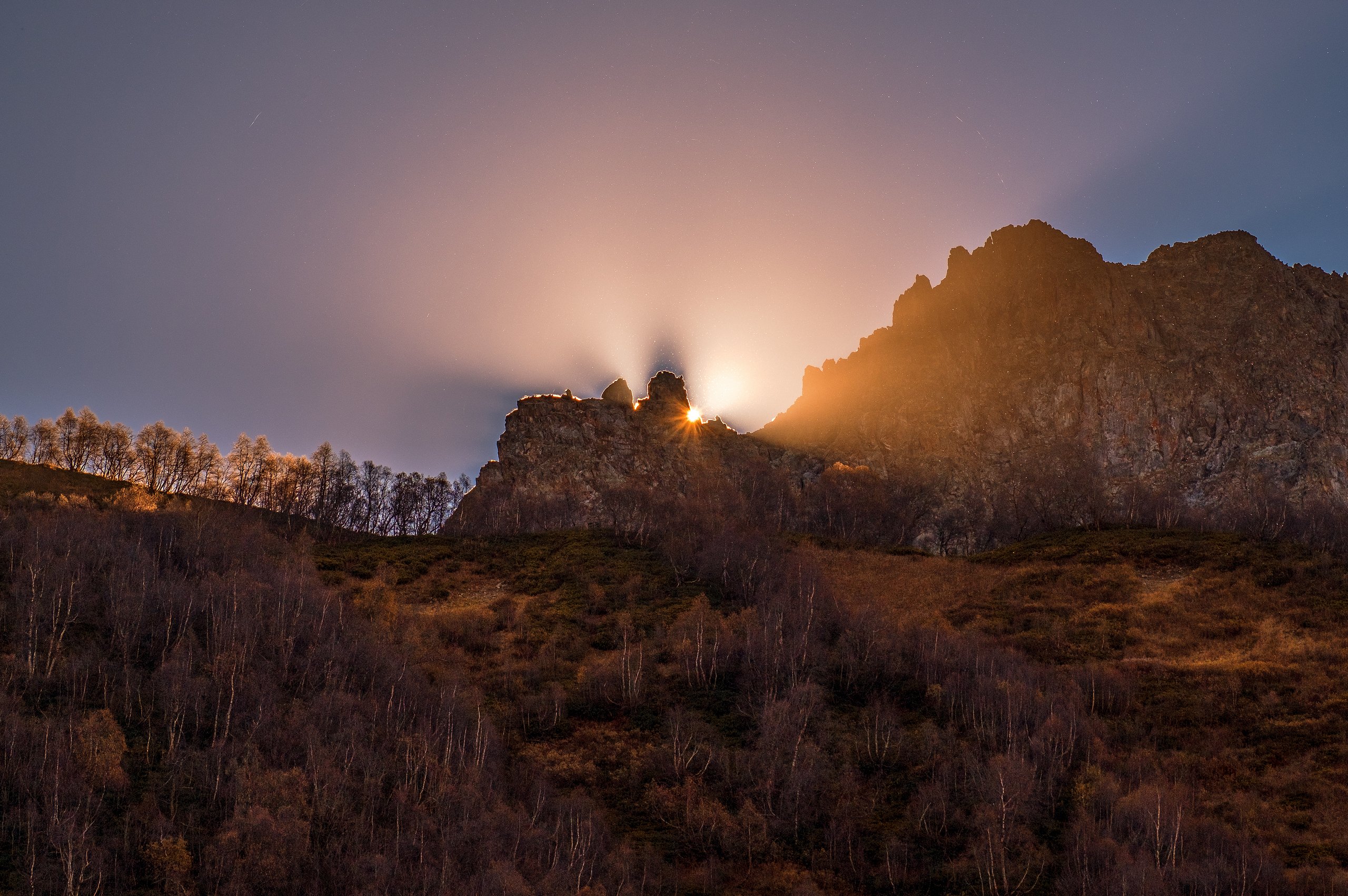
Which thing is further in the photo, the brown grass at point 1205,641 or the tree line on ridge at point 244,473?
the tree line on ridge at point 244,473

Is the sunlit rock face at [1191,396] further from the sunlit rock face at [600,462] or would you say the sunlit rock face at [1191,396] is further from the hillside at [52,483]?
the hillside at [52,483]

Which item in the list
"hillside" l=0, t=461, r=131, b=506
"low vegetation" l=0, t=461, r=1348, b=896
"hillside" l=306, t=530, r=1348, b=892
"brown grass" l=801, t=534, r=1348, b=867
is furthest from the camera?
"hillside" l=0, t=461, r=131, b=506

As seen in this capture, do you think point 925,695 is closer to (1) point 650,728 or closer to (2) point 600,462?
(1) point 650,728

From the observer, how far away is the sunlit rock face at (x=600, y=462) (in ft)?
485

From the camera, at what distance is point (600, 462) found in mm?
177000

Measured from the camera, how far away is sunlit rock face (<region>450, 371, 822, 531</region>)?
148m

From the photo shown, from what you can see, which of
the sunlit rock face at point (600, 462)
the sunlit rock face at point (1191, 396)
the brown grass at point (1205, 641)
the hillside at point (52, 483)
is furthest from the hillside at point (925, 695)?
the sunlit rock face at point (1191, 396)

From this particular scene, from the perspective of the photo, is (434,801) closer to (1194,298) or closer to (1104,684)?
(1104,684)

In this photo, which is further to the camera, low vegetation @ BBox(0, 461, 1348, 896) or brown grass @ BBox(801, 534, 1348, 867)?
brown grass @ BBox(801, 534, 1348, 867)

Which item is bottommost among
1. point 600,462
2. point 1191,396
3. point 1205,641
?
point 1205,641

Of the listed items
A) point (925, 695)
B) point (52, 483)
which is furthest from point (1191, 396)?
point (52, 483)

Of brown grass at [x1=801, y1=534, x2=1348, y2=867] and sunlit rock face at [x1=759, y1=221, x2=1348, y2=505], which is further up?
sunlit rock face at [x1=759, y1=221, x2=1348, y2=505]

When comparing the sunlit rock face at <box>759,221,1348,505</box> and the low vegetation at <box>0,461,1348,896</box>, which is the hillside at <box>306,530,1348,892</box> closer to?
the low vegetation at <box>0,461,1348,896</box>

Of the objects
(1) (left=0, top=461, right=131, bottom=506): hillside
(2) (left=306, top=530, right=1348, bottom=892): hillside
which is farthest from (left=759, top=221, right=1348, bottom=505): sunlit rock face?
(1) (left=0, top=461, right=131, bottom=506): hillside
